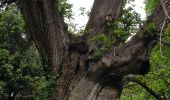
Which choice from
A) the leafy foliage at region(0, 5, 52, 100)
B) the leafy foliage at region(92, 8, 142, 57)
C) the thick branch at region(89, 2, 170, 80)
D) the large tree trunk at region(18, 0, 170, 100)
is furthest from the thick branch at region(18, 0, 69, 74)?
the leafy foliage at region(0, 5, 52, 100)

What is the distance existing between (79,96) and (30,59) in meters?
3.62

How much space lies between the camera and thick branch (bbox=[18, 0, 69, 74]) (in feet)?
26.3

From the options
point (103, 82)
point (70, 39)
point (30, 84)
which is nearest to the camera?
point (103, 82)

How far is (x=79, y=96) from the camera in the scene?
24.7 feet

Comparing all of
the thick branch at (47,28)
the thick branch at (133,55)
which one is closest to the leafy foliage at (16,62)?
the thick branch at (47,28)

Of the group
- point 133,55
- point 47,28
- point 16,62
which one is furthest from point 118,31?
point 16,62

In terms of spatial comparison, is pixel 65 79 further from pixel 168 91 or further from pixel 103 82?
pixel 168 91

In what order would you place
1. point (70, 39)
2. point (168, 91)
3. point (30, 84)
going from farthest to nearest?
point (168, 91) < point (30, 84) < point (70, 39)

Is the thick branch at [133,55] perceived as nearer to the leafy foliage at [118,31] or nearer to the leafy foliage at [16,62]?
the leafy foliage at [118,31]

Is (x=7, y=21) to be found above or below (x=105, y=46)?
above

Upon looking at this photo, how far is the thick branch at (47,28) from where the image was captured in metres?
8.01

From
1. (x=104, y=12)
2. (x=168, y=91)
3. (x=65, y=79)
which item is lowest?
(x=168, y=91)

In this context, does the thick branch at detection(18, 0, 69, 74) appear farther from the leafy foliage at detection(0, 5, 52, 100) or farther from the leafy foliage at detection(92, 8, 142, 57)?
the leafy foliage at detection(0, 5, 52, 100)

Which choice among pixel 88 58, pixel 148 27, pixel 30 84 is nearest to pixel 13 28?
pixel 30 84
